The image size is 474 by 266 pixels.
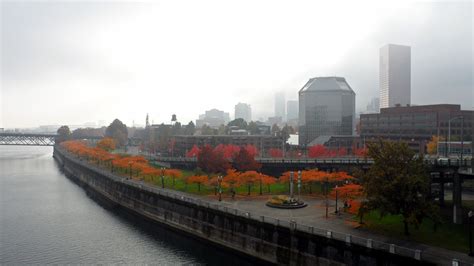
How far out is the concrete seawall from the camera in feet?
110

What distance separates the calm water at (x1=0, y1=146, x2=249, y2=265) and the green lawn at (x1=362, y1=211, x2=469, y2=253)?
45.0ft

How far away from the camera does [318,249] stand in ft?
119

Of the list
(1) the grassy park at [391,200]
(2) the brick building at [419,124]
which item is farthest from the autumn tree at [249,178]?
(2) the brick building at [419,124]

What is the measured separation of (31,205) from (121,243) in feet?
101

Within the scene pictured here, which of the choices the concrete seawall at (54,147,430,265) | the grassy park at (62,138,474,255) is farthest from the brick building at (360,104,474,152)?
the concrete seawall at (54,147,430,265)

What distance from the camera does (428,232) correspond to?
37438 mm

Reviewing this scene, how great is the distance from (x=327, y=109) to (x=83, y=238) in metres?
150

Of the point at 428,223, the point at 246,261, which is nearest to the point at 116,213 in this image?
the point at 246,261

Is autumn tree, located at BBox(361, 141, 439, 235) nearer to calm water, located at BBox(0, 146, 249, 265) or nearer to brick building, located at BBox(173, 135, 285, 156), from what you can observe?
calm water, located at BBox(0, 146, 249, 265)

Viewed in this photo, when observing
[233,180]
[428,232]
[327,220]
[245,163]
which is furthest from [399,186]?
[245,163]

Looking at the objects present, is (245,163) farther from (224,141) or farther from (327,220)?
(224,141)

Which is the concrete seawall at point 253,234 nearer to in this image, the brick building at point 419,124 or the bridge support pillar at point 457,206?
the bridge support pillar at point 457,206

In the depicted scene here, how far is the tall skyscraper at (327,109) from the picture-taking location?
186m

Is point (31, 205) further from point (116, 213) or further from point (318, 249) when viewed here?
point (318, 249)
